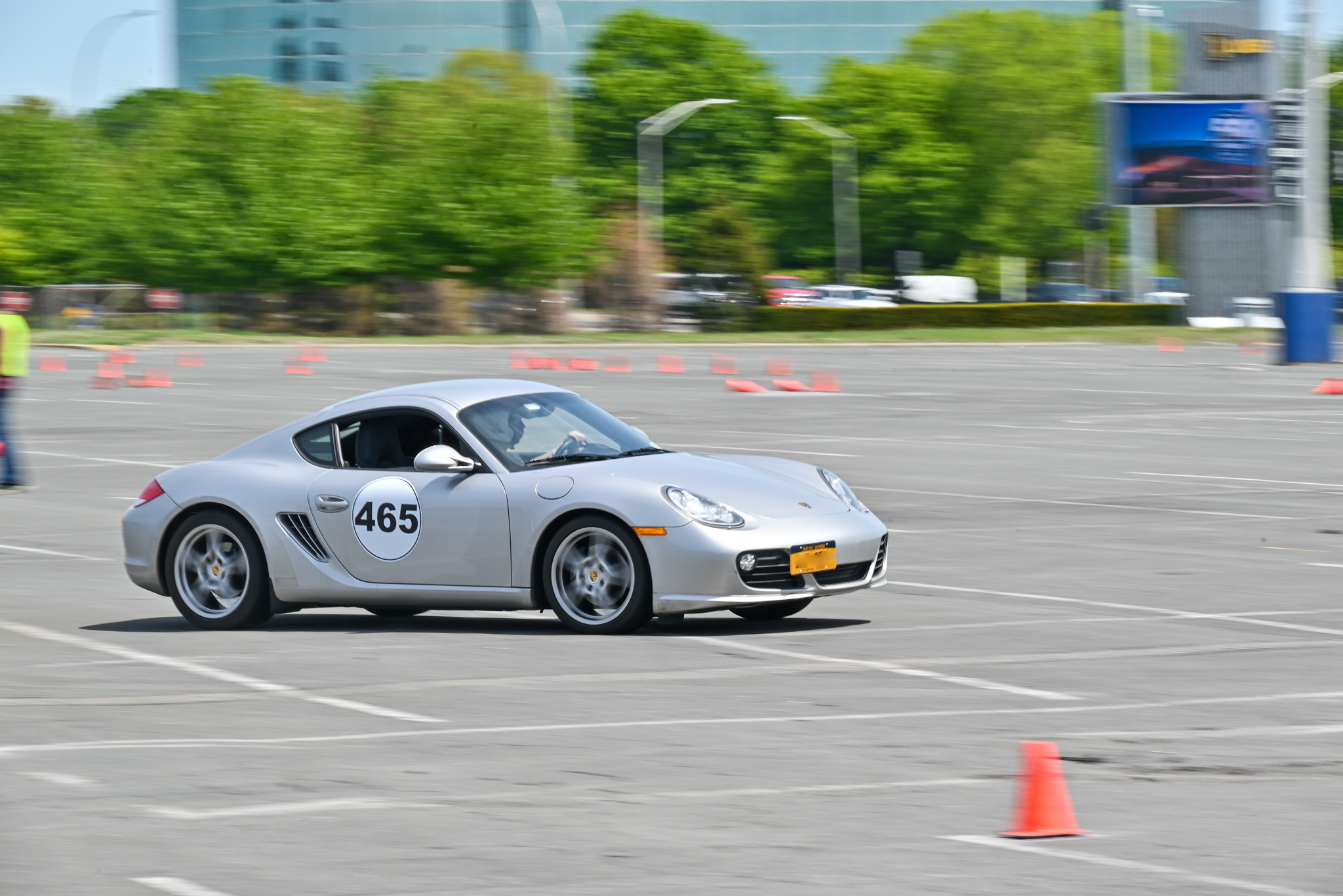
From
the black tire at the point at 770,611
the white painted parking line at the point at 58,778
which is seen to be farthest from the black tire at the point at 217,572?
the white painted parking line at the point at 58,778

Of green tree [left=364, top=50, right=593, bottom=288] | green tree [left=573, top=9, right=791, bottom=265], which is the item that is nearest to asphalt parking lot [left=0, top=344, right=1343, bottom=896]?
green tree [left=364, top=50, right=593, bottom=288]

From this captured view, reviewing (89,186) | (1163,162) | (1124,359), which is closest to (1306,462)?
(1124,359)

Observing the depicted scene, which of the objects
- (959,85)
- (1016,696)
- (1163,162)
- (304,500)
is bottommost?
(1016,696)

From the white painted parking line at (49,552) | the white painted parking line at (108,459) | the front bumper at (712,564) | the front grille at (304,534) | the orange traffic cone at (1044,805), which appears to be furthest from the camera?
the white painted parking line at (108,459)

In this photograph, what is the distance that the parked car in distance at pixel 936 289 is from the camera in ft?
267

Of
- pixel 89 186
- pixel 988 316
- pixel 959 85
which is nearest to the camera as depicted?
pixel 988 316

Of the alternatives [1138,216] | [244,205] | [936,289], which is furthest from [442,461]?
[936,289]

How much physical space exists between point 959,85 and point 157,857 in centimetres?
8812

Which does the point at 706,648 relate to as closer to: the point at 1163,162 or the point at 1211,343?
the point at 1211,343

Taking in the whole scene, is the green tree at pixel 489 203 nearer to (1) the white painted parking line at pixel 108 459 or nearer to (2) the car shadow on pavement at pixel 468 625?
(1) the white painted parking line at pixel 108 459

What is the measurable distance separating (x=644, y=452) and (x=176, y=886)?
538 cm

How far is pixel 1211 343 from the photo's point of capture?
50.6 m

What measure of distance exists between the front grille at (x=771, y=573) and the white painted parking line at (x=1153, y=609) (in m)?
1.97

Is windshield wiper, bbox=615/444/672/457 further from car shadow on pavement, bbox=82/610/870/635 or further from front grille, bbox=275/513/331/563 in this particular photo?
front grille, bbox=275/513/331/563
